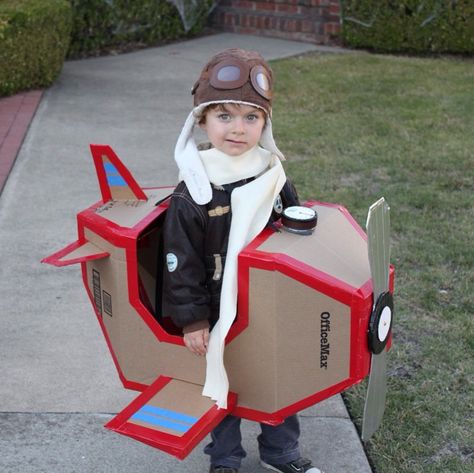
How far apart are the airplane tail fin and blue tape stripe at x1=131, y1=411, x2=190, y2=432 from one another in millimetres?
669

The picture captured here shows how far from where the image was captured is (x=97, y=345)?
3771mm

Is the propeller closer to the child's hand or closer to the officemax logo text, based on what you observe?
the officemax logo text

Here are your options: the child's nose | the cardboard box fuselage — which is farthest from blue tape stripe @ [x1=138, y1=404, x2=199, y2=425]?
the child's nose

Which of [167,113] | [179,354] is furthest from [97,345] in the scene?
[167,113]

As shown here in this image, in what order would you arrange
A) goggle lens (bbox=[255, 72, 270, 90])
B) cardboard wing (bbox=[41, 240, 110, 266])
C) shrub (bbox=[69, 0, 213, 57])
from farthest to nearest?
shrub (bbox=[69, 0, 213, 57]) → cardboard wing (bbox=[41, 240, 110, 266]) → goggle lens (bbox=[255, 72, 270, 90])

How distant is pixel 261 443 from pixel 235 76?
1.17 m

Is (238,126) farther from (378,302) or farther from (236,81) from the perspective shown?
(378,302)

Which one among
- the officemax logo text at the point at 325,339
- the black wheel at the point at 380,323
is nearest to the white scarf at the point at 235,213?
the officemax logo text at the point at 325,339

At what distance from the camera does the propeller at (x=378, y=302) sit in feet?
8.09

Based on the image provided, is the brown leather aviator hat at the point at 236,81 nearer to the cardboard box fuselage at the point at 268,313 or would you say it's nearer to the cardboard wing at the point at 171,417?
the cardboard box fuselage at the point at 268,313

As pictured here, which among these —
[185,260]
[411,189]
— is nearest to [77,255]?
[185,260]

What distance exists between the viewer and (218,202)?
8.60 feet

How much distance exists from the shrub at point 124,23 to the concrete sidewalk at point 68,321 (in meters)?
2.03

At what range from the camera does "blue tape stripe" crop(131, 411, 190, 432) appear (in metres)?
2.56
